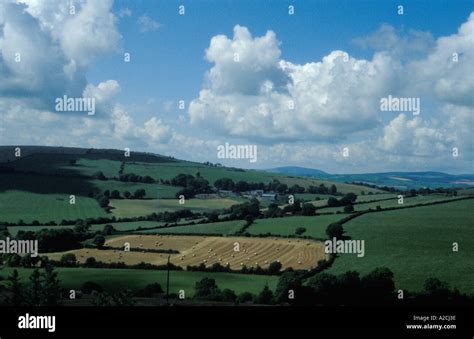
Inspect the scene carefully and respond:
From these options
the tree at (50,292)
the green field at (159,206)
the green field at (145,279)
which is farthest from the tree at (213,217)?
the tree at (50,292)

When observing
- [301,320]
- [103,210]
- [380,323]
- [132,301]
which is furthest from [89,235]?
[380,323]

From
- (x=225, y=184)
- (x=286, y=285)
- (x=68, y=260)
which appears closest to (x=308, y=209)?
(x=225, y=184)

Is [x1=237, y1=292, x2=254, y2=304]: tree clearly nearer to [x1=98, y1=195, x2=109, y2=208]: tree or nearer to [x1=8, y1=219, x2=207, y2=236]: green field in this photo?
[x1=8, y1=219, x2=207, y2=236]: green field

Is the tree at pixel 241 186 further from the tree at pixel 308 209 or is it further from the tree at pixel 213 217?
the tree at pixel 213 217

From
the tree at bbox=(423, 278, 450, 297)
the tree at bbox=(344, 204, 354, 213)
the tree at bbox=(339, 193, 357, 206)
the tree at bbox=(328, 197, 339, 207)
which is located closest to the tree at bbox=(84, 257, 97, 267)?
the tree at bbox=(423, 278, 450, 297)

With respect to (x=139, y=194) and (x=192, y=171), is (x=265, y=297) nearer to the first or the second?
(x=139, y=194)

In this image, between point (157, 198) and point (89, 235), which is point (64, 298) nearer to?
point (89, 235)
